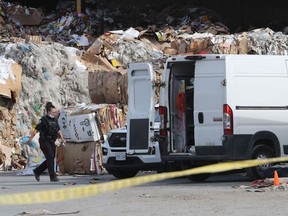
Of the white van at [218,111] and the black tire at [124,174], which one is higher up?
the white van at [218,111]

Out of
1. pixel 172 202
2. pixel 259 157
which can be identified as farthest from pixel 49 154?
pixel 172 202

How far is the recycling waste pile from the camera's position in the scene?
22.4 m

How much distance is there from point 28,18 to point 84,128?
15.1 meters

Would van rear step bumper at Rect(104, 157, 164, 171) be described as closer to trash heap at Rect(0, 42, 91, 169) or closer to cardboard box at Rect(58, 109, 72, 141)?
cardboard box at Rect(58, 109, 72, 141)

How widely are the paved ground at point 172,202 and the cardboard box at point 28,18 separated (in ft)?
61.4

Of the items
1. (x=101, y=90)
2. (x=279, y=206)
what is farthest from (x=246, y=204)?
(x=101, y=90)

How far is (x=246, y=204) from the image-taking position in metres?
13.2

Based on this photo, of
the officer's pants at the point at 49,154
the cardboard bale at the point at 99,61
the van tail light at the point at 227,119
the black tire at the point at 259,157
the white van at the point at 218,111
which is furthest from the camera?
the cardboard bale at the point at 99,61

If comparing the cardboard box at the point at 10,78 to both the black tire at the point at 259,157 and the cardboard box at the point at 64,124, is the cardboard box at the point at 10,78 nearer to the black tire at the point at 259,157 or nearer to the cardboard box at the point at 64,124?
the cardboard box at the point at 64,124

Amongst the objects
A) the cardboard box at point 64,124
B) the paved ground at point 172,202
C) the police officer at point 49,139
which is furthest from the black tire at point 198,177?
the cardboard box at point 64,124

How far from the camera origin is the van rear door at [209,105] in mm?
16891

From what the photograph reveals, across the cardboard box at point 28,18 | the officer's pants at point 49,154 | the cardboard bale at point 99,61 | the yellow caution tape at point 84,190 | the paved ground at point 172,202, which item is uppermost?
the cardboard box at point 28,18

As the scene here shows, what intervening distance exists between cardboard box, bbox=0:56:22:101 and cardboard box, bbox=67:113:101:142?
4.01 m

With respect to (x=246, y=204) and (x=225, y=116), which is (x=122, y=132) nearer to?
(x=225, y=116)
